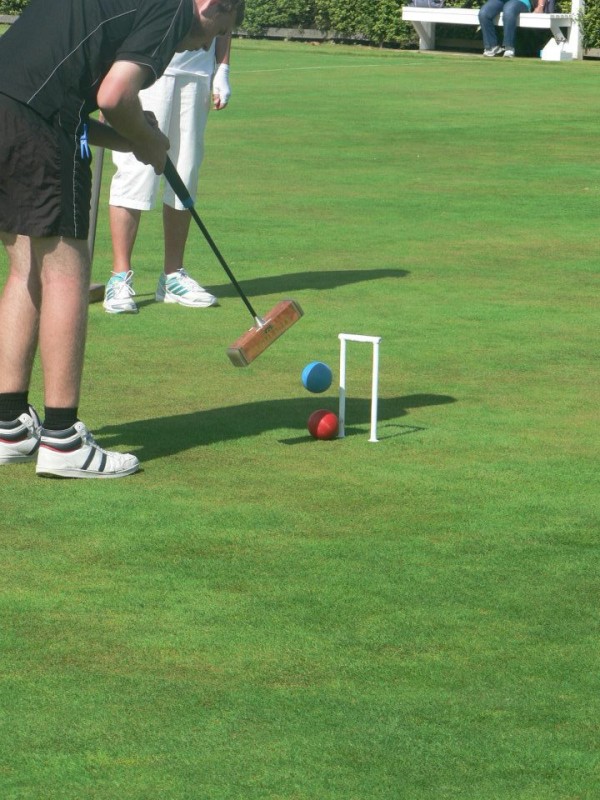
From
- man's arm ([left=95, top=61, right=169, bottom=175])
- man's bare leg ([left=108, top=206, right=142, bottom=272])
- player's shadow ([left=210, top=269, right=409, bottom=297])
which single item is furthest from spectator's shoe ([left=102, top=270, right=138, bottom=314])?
man's arm ([left=95, top=61, right=169, bottom=175])

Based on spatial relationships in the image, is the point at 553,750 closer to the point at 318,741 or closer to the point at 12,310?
the point at 318,741

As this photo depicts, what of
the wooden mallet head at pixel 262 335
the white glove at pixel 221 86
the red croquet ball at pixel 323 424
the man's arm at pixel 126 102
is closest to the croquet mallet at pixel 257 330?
the wooden mallet head at pixel 262 335

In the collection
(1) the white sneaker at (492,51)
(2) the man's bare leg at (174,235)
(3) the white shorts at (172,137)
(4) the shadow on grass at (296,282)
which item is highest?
(3) the white shorts at (172,137)

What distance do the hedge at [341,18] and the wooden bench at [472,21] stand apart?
0.72m

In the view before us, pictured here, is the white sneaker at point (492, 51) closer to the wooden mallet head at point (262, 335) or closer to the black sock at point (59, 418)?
the wooden mallet head at point (262, 335)

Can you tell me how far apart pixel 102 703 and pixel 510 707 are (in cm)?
84

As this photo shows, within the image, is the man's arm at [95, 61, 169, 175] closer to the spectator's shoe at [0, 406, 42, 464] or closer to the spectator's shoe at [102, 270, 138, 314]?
the spectator's shoe at [0, 406, 42, 464]

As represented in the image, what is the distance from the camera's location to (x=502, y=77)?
895 inches

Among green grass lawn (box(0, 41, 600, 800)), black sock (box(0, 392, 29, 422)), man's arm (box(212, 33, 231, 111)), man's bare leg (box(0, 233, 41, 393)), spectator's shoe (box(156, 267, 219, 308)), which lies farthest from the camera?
man's arm (box(212, 33, 231, 111))

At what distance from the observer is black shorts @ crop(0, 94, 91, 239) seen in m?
5.09

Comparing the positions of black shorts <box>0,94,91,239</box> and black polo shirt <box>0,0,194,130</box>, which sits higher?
black polo shirt <box>0,0,194,130</box>

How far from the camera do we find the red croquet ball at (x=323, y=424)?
5699 millimetres

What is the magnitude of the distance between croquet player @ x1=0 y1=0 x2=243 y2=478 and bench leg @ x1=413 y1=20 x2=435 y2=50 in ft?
83.7

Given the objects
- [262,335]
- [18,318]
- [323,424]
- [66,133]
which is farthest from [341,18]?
[66,133]
